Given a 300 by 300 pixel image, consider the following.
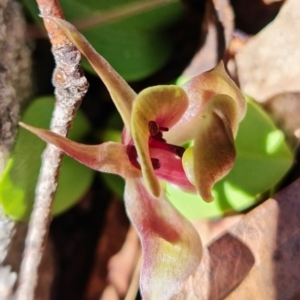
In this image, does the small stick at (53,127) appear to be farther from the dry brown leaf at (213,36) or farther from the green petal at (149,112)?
the dry brown leaf at (213,36)

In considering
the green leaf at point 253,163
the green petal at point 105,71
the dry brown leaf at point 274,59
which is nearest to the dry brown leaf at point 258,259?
the green leaf at point 253,163

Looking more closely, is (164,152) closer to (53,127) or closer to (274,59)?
(53,127)

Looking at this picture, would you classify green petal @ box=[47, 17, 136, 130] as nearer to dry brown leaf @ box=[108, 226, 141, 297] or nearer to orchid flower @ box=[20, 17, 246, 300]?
orchid flower @ box=[20, 17, 246, 300]

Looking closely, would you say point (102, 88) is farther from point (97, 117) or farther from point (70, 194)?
point (70, 194)

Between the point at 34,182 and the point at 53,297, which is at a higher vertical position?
the point at 34,182

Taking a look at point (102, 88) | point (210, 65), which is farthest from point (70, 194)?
point (210, 65)

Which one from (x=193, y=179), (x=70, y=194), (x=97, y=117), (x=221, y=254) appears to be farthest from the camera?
(x=97, y=117)
